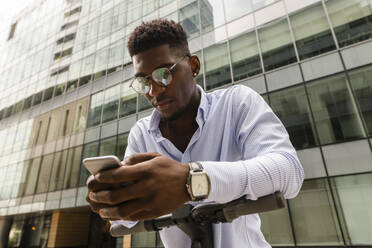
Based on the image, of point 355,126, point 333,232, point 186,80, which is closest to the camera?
point 186,80

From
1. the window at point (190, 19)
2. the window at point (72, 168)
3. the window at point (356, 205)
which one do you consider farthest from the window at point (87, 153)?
the window at point (356, 205)

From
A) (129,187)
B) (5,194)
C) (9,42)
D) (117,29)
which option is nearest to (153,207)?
(129,187)

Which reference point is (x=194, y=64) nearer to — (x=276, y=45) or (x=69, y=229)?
(x=276, y=45)

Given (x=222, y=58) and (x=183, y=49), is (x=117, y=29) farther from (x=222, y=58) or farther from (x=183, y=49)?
(x=183, y=49)

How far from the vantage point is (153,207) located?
76cm

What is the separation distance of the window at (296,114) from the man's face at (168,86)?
9.01 metres

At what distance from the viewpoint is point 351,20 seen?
32.1ft

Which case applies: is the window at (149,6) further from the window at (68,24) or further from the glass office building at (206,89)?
the window at (68,24)

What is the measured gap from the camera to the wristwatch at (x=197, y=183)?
2.64 feet

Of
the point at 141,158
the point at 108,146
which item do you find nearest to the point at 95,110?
the point at 108,146

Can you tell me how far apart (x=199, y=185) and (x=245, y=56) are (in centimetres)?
1210

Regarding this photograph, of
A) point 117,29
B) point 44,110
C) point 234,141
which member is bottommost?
point 234,141

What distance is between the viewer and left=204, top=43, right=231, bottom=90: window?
40.3 ft

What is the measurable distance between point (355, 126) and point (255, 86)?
441cm
